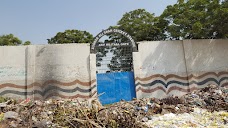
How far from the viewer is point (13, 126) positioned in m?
6.67

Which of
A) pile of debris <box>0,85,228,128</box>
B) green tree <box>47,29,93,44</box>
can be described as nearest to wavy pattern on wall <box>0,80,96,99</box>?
pile of debris <box>0,85,228,128</box>

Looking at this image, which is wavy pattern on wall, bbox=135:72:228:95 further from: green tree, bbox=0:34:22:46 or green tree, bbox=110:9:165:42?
green tree, bbox=0:34:22:46

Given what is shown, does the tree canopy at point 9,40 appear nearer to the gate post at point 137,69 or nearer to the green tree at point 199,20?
the gate post at point 137,69

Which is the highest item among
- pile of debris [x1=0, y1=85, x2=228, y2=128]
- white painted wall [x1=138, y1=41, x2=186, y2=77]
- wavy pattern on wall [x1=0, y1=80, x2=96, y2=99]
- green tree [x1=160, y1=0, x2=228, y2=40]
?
green tree [x1=160, y1=0, x2=228, y2=40]

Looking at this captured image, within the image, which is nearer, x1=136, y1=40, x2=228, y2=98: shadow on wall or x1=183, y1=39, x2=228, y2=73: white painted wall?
x1=136, y1=40, x2=228, y2=98: shadow on wall

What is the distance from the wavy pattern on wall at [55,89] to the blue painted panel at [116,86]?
49 cm

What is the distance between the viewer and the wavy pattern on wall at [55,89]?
1376cm

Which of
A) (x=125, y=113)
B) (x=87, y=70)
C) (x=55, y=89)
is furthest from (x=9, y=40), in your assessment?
(x=125, y=113)

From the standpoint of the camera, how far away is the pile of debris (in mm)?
6145

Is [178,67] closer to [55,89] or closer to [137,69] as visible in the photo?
[137,69]

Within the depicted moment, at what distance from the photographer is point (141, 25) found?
66.1 ft

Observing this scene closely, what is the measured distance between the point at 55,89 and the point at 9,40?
8.95 metres

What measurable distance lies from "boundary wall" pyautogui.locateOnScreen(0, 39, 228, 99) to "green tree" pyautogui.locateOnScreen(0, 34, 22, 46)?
6910mm

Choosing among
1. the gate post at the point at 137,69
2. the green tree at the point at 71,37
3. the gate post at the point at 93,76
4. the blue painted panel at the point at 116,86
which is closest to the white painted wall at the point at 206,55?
the gate post at the point at 137,69
